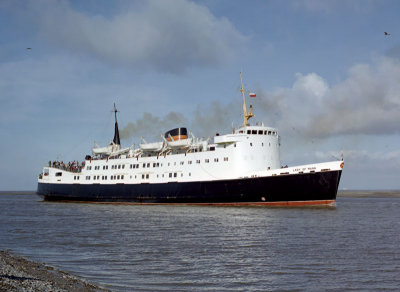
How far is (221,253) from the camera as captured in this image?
1430 centimetres

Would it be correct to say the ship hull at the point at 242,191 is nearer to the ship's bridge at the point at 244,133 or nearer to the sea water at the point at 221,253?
the ship's bridge at the point at 244,133

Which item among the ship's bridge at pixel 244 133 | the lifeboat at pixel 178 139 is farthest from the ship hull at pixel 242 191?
the lifeboat at pixel 178 139

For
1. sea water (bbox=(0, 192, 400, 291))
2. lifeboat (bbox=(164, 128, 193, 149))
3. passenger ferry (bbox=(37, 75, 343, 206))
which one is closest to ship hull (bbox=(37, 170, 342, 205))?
passenger ferry (bbox=(37, 75, 343, 206))

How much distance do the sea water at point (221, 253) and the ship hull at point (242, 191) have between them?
8457 mm

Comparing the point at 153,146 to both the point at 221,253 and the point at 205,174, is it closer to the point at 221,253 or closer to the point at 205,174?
the point at 205,174

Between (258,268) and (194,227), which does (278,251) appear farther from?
(194,227)

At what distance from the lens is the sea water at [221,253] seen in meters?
10.5

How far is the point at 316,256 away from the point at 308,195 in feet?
64.3

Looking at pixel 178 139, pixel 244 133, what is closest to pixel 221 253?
pixel 244 133

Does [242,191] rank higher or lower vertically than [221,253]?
higher

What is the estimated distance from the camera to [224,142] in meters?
36.8

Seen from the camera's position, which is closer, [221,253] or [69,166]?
[221,253]

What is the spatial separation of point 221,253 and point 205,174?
23.1m

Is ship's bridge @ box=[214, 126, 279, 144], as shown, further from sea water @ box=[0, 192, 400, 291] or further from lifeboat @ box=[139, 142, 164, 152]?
sea water @ box=[0, 192, 400, 291]
